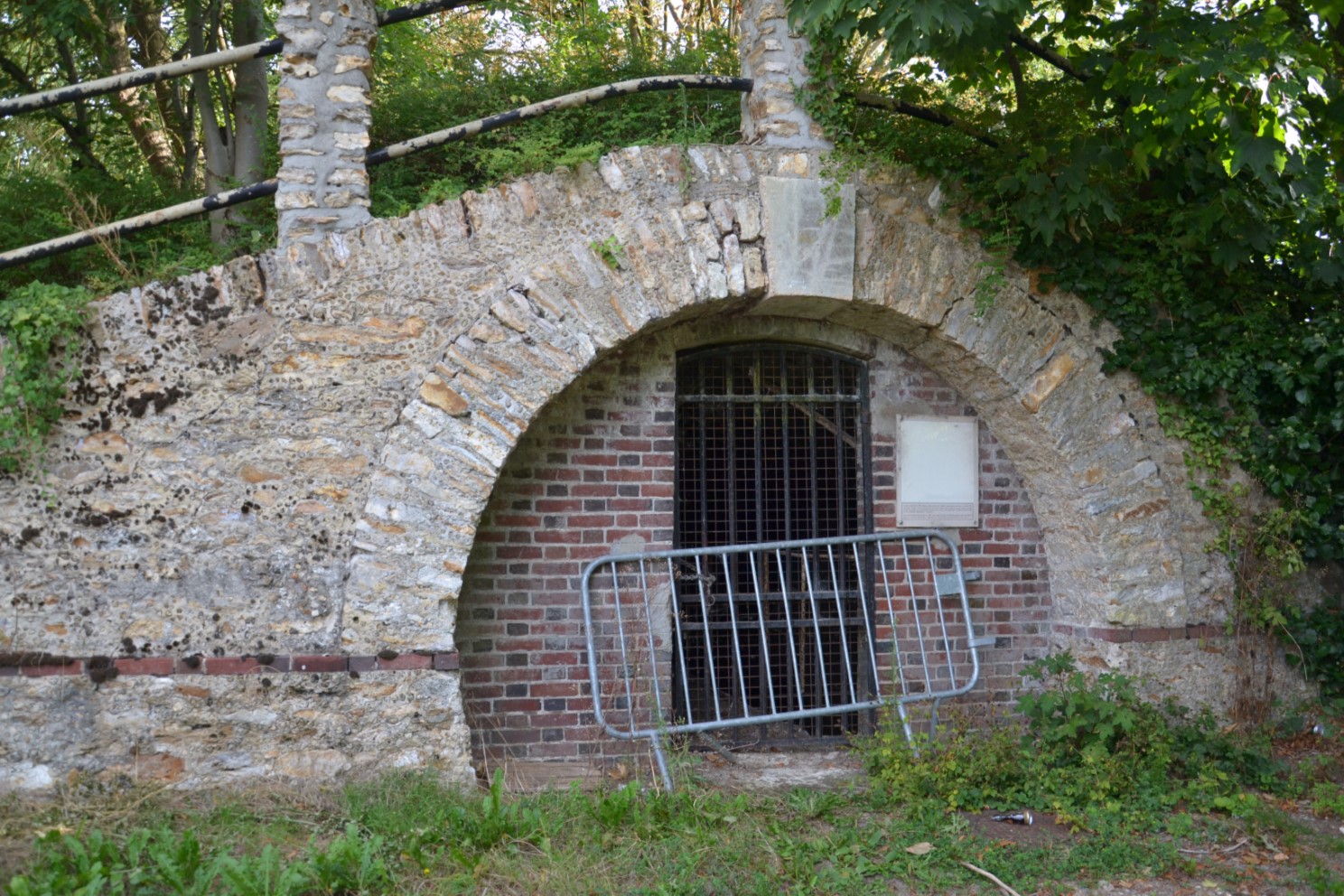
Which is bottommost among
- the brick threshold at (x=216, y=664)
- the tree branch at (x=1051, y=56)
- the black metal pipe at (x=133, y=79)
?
the brick threshold at (x=216, y=664)

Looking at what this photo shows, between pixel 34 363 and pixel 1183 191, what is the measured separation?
5833mm

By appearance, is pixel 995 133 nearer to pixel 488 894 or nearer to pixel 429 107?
pixel 429 107

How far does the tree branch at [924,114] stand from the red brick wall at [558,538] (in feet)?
5.50

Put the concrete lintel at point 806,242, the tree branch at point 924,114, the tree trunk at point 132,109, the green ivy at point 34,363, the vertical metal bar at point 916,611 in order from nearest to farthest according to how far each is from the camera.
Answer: the green ivy at point 34,363, the concrete lintel at point 806,242, the tree branch at point 924,114, the vertical metal bar at point 916,611, the tree trunk at point 132,109

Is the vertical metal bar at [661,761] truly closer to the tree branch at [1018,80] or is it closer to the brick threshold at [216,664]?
the brick threshold at [216,664]

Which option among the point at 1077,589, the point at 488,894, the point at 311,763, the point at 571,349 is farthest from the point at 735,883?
the point at 1077,589

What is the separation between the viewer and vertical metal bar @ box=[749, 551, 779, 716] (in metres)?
5.58

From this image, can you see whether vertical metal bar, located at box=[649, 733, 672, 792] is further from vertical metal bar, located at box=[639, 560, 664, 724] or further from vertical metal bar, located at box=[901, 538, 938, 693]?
vertical metal bar, located at box=[901, 538, 938, 693]

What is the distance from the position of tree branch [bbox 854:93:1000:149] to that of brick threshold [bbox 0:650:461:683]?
3.57 meters

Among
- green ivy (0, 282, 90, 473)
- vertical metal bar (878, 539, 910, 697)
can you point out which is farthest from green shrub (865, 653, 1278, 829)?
green ivy (0, 282, 90, 473)

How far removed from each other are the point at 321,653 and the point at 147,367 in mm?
1488

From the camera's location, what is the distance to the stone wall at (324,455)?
4625 millimetres

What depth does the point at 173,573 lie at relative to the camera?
185 inches

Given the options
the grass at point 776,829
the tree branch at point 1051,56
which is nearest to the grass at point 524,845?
the grass at point 776,829
